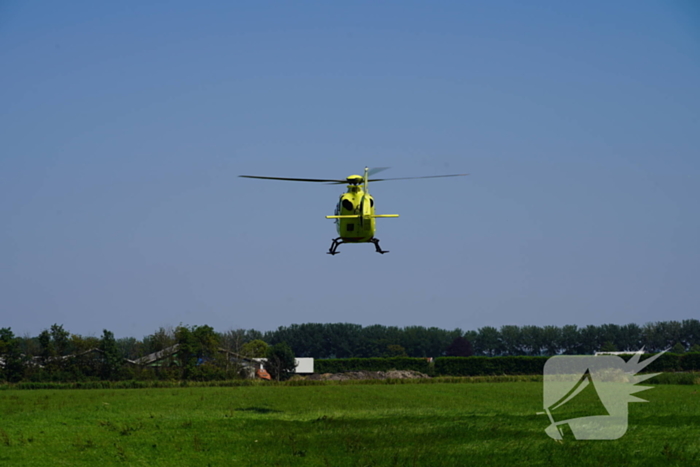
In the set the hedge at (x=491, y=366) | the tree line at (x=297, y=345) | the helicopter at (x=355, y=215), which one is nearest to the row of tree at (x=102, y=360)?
the tree line at (x=297, y=345)

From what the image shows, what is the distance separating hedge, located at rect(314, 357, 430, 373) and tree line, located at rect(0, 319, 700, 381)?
8097 millimetres

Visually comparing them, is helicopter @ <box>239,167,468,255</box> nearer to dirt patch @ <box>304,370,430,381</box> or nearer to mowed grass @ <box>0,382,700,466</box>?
mowed grass @ <box>0,382,700,466</box>

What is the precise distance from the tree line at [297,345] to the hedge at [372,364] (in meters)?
8.10

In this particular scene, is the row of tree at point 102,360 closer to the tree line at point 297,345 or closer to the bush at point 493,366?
the tree line at point 297,345

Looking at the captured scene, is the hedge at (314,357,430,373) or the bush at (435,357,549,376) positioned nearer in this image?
the bush at (435,357,549,376)

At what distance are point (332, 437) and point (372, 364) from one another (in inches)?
2581

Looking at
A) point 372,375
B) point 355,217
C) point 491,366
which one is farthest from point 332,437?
point 491,366

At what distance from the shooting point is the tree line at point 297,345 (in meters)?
75.8

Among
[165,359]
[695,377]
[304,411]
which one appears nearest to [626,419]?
[304,411]

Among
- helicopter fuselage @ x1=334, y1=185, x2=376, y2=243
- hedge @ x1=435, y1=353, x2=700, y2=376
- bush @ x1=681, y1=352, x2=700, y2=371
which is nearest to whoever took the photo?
helicopter fuselage @ x1=334, y1=185, x2=376, y2=243

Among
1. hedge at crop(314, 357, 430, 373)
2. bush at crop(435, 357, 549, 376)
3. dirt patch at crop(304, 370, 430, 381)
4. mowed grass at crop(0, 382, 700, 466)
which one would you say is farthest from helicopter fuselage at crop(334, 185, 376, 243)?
hedge at crop(314, 357, 430, 373)

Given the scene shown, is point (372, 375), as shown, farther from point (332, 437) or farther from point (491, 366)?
point (332, 437)

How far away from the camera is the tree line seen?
249ft

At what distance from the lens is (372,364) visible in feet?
293
